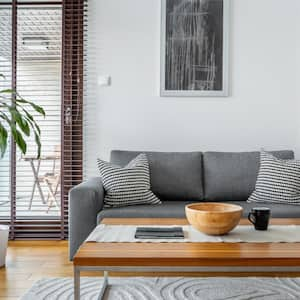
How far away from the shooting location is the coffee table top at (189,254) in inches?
66.7

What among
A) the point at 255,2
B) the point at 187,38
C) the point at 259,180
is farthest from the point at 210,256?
the point at 255,2

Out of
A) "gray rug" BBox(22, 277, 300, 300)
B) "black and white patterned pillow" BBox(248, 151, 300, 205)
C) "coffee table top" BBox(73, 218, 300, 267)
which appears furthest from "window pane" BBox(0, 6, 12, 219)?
"coffee table top" BBox(73, 218, 300, 267)

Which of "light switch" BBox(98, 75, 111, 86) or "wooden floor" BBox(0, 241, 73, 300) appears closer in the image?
"wooden floor" BBox(0, 241, 73, 300)

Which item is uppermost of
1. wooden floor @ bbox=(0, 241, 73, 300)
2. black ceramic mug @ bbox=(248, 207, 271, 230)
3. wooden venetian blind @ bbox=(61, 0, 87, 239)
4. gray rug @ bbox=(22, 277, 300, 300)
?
wooden venetian blind @ bbox=(61, 0, 87, 239)

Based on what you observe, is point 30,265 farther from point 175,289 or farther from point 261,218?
point 261,218

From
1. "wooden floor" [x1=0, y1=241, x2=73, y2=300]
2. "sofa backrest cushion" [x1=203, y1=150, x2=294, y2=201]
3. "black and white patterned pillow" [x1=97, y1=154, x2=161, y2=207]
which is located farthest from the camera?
"sofa backrest cushion" [x1=203, y1=150, x2=294, y2=201]

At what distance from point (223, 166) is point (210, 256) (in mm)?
1914

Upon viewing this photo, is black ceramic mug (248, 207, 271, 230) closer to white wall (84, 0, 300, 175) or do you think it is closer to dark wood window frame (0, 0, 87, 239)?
white wall (84, 0, 300, 175)

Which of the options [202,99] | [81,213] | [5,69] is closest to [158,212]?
[81,213]

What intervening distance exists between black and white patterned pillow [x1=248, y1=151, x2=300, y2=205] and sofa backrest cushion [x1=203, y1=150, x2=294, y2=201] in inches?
4.4

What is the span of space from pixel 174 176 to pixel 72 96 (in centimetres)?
126

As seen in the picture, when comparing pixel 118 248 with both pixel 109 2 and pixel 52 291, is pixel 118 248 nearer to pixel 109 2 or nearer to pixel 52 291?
pixel 52 291

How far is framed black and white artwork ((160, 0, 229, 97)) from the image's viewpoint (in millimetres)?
3971

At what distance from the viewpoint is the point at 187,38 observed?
3.98 m
